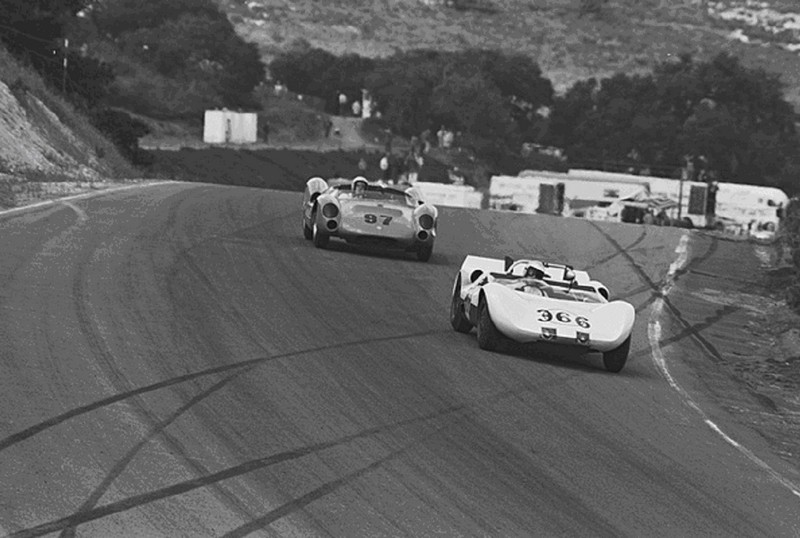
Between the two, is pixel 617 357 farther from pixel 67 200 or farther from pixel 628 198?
pixel 628 198

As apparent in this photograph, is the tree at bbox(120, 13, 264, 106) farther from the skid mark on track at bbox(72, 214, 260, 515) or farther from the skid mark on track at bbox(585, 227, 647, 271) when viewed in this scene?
the skid mark on track at bbox(72, 214, 260, 515)

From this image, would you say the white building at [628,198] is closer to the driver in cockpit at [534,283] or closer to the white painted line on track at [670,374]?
the white painted line on track at [670,374]

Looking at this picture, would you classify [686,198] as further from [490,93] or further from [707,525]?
[707,525]

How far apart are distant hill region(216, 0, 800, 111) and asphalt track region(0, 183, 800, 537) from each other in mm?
141003

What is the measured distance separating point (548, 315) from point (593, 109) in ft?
389

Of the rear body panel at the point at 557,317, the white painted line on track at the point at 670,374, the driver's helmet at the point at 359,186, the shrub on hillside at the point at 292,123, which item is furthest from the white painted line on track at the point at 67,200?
the shrub on hillside at the point at 292,123

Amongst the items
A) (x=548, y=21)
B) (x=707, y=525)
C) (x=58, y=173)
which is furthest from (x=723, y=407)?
(x=548, y=21)

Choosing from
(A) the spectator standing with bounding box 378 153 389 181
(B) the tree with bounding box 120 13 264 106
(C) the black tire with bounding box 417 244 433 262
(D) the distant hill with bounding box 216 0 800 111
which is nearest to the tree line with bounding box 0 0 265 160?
(B) the tree with bounding box 120 13 264 106

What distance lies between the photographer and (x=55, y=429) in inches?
477

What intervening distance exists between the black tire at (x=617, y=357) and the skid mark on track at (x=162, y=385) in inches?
80.4

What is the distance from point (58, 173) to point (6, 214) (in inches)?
514

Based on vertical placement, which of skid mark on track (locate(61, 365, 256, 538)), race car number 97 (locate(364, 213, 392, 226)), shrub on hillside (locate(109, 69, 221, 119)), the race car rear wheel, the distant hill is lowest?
skid mark on track (locate(61, 365, 256, 538))

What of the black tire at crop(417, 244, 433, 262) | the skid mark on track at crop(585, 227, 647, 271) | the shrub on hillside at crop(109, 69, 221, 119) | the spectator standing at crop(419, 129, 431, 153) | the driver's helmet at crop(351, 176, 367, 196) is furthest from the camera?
the spectator standing at crop(419, 129, 431, 153)

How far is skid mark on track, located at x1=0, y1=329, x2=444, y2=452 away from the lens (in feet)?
38.9
